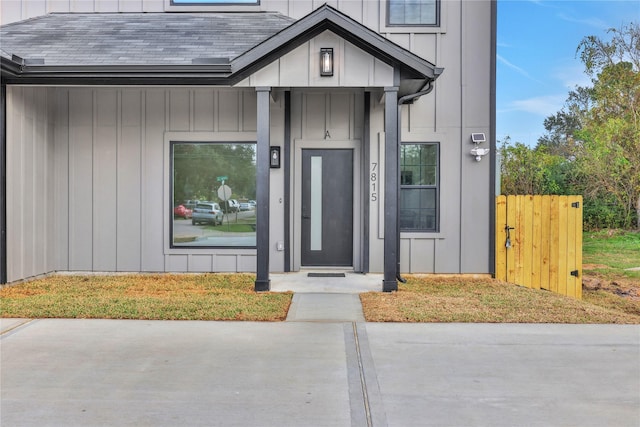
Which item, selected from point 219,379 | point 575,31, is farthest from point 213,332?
point 575,31

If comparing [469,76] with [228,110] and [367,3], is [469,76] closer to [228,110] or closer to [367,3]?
[367,3]

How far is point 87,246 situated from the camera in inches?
335

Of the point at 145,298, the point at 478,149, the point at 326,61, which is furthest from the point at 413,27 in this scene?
the point at 145,298

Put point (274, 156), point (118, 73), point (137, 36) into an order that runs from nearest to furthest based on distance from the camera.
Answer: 1. point (118, 73)
2. point (137, 36)
3. point (274, 156)

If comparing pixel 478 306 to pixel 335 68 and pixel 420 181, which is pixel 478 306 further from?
pixel 335 68

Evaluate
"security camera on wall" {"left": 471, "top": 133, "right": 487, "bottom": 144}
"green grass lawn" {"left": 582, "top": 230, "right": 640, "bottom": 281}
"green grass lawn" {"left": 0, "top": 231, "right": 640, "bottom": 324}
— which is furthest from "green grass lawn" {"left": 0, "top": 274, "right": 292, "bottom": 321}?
"green grass lawn" {"left": 582, "top": 230, "right": 640, "bottom": 281}

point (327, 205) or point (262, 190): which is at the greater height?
point (262, 190)

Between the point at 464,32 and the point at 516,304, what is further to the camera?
the point at 464,32

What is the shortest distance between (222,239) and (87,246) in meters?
2.30

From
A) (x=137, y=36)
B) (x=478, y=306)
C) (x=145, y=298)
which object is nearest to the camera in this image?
(x=478, y=306)

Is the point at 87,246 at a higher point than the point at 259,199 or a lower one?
lower

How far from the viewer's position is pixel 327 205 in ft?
28.9

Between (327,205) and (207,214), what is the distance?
2.10m

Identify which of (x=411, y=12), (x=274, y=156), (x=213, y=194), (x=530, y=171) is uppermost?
(x=411, y=12)
